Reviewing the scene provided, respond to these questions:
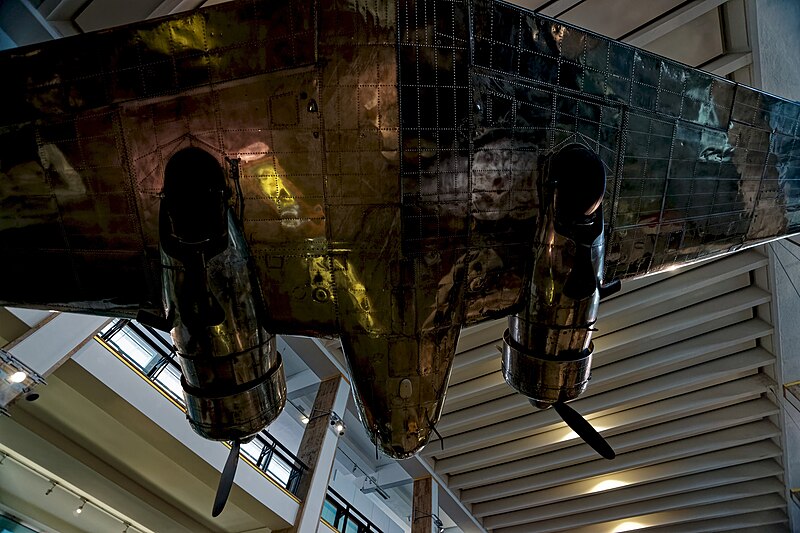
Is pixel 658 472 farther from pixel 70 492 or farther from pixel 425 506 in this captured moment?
pixel 70 492

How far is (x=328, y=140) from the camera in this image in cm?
262

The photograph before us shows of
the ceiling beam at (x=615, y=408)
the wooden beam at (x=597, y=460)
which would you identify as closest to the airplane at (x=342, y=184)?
the ceiling beam at (x=615, y=408)

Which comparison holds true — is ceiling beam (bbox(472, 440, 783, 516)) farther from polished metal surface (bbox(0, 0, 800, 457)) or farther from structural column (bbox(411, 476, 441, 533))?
polished metal surface (bbox(0, 0, 800, 457))

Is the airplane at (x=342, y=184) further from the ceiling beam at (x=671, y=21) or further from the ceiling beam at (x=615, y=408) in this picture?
the ceiling beam at (x=615, y=408)

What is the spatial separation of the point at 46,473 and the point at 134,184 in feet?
24.4

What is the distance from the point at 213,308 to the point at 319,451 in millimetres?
8203

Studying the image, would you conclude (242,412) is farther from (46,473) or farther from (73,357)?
(46,473)

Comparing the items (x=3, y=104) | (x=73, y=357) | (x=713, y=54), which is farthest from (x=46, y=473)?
A: (x=713, y=54)

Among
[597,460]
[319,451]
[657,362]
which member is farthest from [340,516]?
[657,362]

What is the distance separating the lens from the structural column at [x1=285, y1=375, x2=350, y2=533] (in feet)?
28.9

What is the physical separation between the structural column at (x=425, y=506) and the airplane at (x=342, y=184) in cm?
1030

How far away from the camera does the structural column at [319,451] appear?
28.9ft

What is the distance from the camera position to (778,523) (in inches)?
469

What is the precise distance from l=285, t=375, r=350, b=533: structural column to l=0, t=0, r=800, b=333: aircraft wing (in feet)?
23.3
